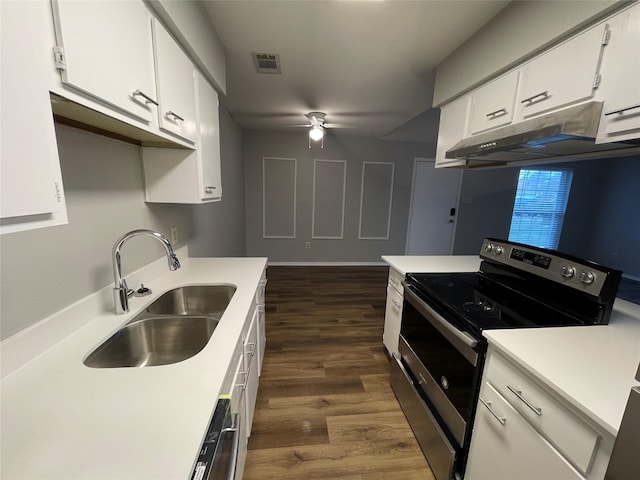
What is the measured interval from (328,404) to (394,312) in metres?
0.82

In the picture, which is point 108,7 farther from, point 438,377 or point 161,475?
point 438,377

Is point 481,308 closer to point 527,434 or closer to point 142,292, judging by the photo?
point 527,434

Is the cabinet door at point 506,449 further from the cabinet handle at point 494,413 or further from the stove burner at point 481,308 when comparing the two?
the stove burner at point 481,308

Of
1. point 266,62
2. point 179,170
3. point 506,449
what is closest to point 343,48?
point 266,62

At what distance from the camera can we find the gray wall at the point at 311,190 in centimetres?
452

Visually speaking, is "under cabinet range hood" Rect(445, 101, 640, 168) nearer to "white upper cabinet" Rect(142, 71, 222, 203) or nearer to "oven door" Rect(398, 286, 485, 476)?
"oven door" Rect(398, 286, 485, 476)

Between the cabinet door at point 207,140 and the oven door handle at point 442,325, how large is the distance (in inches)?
56.9

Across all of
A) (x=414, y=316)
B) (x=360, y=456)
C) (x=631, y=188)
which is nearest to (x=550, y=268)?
(x=414, y=316)

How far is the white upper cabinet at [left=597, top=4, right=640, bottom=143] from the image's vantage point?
94 cm

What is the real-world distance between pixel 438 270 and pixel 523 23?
1.45 metres

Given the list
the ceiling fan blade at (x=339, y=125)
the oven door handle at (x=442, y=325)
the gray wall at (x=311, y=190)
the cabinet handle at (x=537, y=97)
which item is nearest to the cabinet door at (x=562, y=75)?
the cabinet handle at (x=537, y=97)

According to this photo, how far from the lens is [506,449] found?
3.12 feet

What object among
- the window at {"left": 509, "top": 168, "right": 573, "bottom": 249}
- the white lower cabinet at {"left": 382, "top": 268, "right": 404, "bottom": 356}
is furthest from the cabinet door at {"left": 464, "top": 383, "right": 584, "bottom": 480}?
the window at {"left": 509, "top": 168, "right": 573, "bottom": 249}

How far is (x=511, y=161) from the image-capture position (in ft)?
5.98
